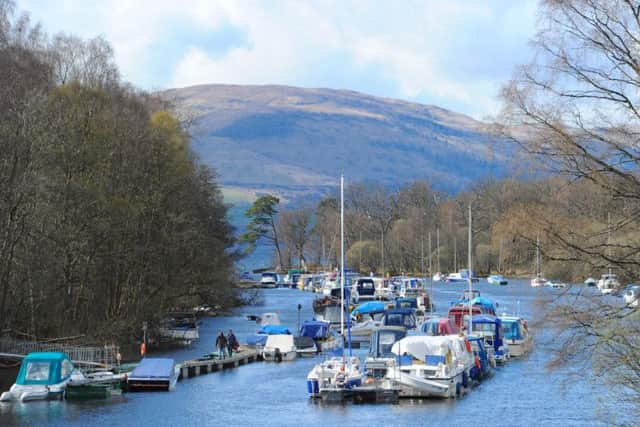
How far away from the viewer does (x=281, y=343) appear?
60562mm

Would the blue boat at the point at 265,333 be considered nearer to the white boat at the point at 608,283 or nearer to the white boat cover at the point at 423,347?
the white boat cover at the point at 423,347

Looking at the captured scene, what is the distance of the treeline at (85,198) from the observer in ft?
158

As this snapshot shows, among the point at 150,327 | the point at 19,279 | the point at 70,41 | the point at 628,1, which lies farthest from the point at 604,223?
the point at 70,41

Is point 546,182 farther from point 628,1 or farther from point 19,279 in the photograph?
point 19,279

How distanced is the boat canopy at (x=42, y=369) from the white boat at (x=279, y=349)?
737 inches

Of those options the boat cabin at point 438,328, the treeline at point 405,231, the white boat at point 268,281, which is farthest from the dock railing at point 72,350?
the white boat at point 268,281

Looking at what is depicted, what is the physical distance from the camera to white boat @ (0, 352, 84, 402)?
4066 cm

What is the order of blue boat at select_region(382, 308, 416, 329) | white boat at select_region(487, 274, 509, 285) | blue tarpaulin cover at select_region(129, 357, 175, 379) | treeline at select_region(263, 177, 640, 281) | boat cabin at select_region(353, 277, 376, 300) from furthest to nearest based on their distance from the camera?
treeline at select_region(263, 177, 640, 281) → white boat at select_region(487, 274, 509, 285) → boat cabin at select_region(353, 277, 376, 300) → blue boat at select_region(382, 308, 416, 329) → blue tarpaulin cover at select_region(129, 357, 175, 379)

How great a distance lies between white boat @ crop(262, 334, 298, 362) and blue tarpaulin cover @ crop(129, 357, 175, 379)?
12.9 meters

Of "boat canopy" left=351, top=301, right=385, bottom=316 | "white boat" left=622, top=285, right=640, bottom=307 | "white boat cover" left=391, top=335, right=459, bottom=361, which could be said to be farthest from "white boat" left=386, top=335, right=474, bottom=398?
"boat canopy" left=351, top=301, right=385, bottom=316

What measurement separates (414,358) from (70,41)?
126ft

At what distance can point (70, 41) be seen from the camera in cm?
7131

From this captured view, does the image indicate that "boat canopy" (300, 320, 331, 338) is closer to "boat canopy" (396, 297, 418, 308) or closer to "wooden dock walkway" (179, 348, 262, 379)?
"wooden dock walkway" (179, 348, 262, 379)

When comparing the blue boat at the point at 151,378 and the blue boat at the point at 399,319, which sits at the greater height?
the blue boat at the point at 399,319
